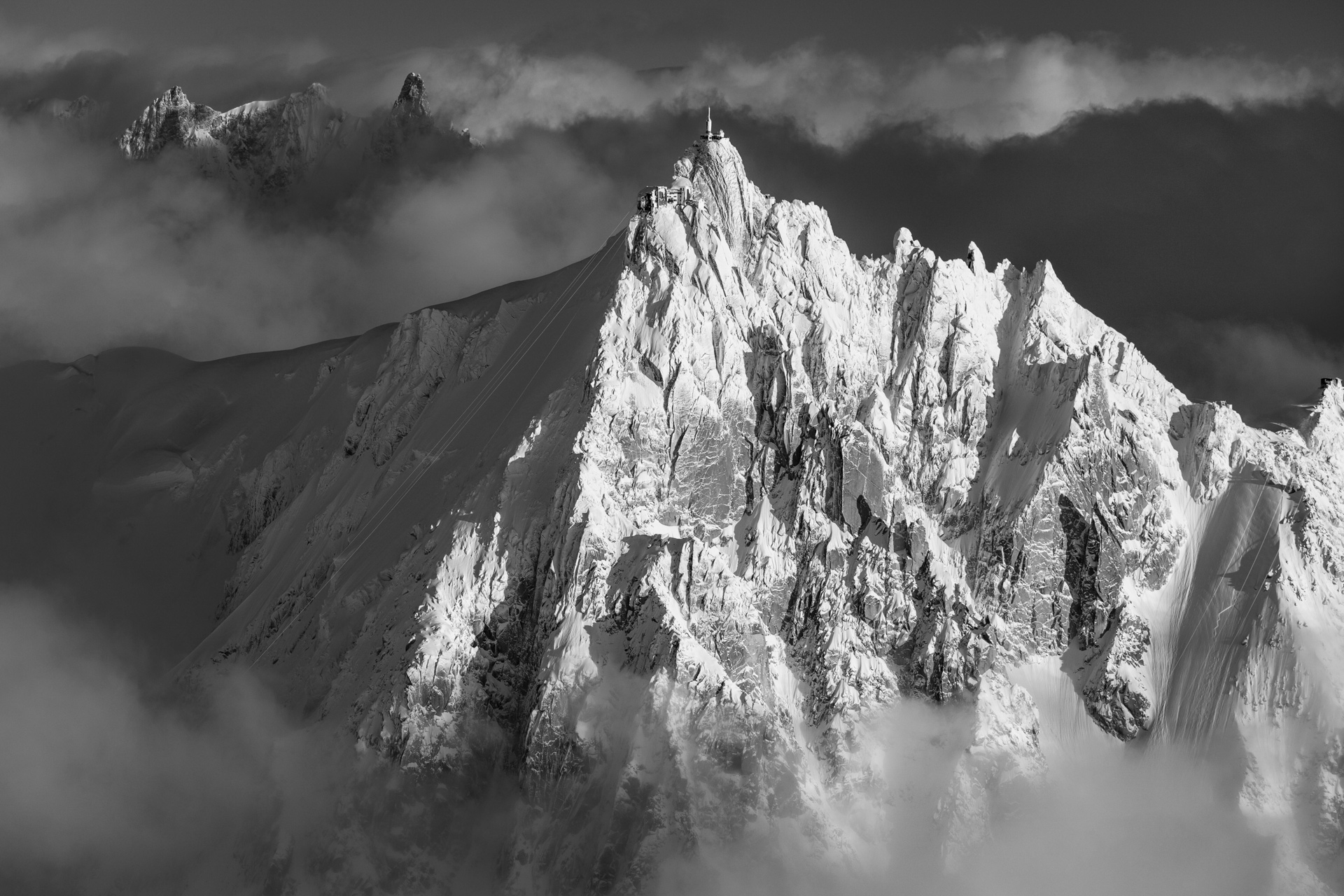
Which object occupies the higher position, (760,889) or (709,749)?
(709,749)

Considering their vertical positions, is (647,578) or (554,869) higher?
(647,578)

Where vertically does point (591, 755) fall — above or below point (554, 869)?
above

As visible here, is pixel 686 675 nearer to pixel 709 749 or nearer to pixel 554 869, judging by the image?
pixel 709 749

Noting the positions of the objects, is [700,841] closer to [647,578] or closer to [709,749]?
[709,749]

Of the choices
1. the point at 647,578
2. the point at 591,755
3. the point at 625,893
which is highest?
the point at 647,578

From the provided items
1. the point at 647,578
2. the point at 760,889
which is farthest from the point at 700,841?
the point at 647,578

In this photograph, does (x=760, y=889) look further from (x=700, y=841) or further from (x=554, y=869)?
(x=554, y=869)

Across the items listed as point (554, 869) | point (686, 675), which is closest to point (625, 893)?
point (554, 869)
